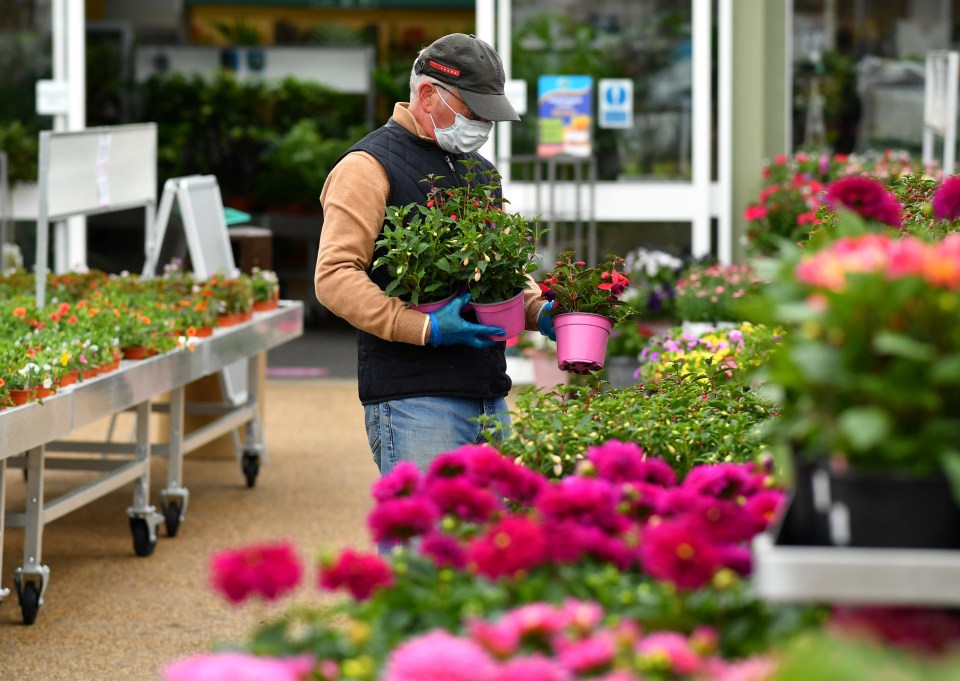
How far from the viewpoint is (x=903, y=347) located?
5.04 ft

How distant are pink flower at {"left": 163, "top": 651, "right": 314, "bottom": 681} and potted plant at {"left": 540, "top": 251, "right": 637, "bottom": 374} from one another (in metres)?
1.95

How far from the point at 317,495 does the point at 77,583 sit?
1.66 metres

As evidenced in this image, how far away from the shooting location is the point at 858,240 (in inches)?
68.9

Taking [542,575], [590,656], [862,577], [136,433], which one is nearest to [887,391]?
[862,577]

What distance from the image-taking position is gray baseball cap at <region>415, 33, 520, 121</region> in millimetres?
3484

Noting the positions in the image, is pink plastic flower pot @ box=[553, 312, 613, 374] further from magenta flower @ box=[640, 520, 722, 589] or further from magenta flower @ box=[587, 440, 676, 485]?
magenta flower @ box=[640, 520, 722, 589]

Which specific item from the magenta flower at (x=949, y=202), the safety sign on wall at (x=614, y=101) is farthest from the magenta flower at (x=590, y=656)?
the safety sign on wall at (x=614, y=101)

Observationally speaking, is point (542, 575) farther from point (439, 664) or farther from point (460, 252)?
point (460, 252)

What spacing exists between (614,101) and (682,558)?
795cm

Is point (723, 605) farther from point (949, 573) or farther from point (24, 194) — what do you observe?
point (24, 194)

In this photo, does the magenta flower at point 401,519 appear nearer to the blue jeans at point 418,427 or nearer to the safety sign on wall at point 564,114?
the blue jeans at point 418,427

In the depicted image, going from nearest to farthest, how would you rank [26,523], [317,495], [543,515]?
[543,515] < [26,523] < [317,495]

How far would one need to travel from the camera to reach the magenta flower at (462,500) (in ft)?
6.68

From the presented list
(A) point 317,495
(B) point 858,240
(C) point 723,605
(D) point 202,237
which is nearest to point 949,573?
(C) point 723,605
